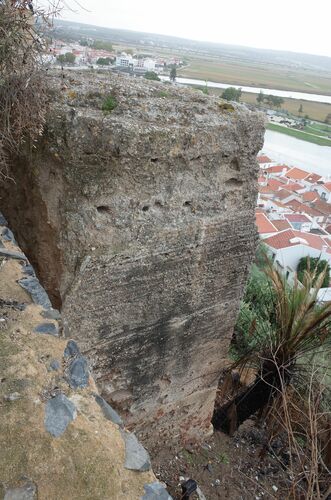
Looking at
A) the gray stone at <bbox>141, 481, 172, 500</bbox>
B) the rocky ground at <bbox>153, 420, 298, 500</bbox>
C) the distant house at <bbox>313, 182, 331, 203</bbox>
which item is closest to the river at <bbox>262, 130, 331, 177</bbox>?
the distant house at <bbox>313, 182, 331, 203</bbox>

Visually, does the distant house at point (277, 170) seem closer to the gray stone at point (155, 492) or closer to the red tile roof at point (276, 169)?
the red tile roof at point (276, 169)

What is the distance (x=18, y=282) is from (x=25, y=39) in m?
1.41

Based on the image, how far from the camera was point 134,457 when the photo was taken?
1815 millimetres

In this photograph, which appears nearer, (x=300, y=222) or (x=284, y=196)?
(x=300, y=222)

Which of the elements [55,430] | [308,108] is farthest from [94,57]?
[308,108]

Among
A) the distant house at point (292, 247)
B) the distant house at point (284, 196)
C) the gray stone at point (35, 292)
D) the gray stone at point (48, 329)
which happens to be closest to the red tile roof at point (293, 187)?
the distant house at point (284, 196)

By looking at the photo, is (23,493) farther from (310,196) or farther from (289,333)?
(310,196)

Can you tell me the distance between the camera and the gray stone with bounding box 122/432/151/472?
1777 millimetres

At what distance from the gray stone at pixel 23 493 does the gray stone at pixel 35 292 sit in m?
0.98

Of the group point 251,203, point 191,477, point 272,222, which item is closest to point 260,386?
point 191,477

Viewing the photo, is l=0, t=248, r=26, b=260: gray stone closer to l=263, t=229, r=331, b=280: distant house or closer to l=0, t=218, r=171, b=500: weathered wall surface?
l=0, t=218, r=171, b=500: weathered wall surface

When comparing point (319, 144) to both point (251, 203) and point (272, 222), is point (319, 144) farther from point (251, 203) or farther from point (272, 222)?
point (251, 203)

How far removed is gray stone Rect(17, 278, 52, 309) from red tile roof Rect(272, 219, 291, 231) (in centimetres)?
1887

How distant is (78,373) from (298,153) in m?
44.0
